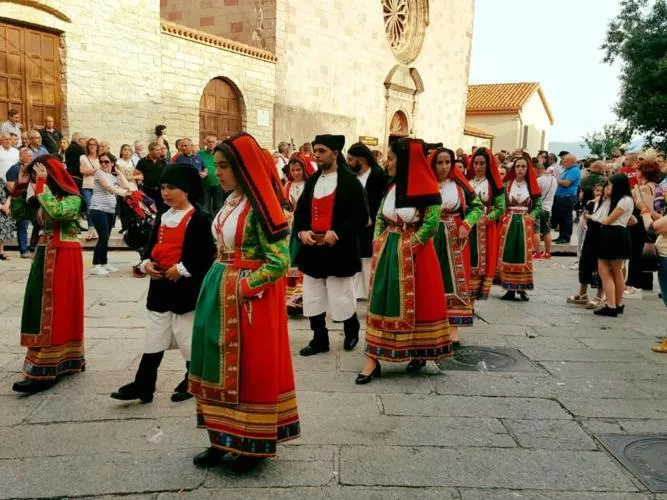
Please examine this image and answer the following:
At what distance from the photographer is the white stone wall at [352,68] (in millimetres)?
18844

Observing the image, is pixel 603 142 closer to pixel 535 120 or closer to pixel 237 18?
pixel 535 120

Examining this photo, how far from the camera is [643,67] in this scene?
79.5 ft

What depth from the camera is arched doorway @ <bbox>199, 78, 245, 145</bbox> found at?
1633 cm

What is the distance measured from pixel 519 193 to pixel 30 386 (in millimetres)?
6167

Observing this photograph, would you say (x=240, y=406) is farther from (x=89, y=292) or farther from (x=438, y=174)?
(x=89, y=292)

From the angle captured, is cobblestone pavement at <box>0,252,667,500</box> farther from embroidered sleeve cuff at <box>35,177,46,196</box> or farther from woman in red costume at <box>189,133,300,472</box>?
embroidered sleeve cuff at <box>35,177,46,196</box>

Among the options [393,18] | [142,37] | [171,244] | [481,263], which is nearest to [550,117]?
[393,18]

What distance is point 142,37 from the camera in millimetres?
14180

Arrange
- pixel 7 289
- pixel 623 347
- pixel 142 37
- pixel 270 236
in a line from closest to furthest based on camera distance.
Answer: pixel 270 236, pixel 623 347, pixel 7 289, pixel 142 37

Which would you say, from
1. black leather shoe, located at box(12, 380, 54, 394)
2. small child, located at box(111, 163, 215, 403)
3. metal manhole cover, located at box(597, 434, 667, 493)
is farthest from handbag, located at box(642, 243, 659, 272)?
black leather shoe, located at box(12, 380, 54, 394)

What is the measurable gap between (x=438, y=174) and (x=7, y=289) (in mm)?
5700

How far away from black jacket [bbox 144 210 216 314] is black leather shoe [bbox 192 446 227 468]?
96 centimetres

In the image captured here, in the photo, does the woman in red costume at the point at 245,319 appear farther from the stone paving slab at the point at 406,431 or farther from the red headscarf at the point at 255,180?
the stone paving slab at the point at 406,431

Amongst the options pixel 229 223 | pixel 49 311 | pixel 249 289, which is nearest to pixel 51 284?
pixel 49 311
